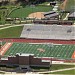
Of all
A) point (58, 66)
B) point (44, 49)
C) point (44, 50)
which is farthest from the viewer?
point (44, 49)

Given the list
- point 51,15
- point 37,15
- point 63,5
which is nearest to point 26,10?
point 37,15

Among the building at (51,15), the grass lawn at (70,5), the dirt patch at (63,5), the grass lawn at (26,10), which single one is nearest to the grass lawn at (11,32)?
the building at (51,15)

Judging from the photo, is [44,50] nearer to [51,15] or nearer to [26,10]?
[51,15]

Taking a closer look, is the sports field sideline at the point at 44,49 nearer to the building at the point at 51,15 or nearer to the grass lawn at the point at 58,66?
the grass lawn at the point at 58,66

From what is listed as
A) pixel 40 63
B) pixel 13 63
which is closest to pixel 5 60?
pixel 13 63

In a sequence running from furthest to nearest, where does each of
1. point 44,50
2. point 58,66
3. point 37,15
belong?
point 37,15, point 44,50, point 58,66

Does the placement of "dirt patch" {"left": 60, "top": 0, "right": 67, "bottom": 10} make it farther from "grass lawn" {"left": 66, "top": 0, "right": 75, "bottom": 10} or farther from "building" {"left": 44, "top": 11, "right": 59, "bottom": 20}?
"building" {"left": 44, "top": 11, "right": 59, "bottom": 20}
